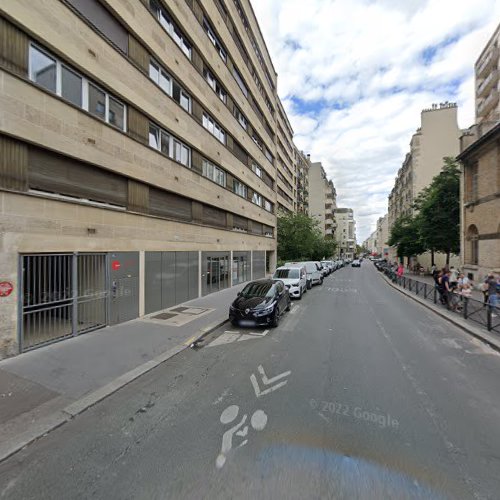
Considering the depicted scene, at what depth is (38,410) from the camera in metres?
3.75

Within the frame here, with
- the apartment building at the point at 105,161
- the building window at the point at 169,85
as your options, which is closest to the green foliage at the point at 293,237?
the apartment building at the point at 105,161

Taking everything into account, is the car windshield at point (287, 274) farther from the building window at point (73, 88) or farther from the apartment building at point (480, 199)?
the apartment building at point (480, 199)

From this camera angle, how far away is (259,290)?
926 cm

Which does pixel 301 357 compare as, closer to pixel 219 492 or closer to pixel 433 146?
pixel 219 492

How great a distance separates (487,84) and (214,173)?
113ft

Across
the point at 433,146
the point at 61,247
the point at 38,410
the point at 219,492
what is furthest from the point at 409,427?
the point at 433,146

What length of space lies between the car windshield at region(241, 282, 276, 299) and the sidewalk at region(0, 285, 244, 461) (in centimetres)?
135

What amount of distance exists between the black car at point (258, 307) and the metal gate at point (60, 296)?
3972 mm

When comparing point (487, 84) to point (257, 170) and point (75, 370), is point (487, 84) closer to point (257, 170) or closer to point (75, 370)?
point (257, 170)

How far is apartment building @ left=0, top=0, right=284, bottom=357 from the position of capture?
5.90 meters

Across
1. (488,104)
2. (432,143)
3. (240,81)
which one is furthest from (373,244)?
(240,81)

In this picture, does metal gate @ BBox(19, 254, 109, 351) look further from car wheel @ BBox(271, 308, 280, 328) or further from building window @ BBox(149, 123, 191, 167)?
building window @ BBox(149, 123, 191, 167)

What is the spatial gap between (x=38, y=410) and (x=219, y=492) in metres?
3.00

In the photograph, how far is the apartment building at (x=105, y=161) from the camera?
590 centimetres
